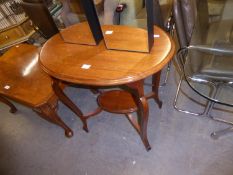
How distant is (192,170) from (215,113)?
20.1 inches

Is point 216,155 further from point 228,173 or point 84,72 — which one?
point 84,72

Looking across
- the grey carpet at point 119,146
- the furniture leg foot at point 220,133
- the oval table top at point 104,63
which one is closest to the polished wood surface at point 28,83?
the grey carpet at point 119,146

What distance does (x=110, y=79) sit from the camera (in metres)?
0.92

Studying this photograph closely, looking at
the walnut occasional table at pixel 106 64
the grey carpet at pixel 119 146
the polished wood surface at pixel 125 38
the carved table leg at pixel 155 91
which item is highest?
the polished wood surface at pixel 125 38

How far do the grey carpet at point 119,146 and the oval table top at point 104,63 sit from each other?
703 millimetres

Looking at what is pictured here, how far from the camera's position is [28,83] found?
4.97 feet

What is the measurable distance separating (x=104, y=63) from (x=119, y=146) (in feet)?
2.41

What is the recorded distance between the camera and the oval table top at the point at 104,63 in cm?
92

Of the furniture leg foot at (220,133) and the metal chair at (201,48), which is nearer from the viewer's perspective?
the metal chair at (201,48)

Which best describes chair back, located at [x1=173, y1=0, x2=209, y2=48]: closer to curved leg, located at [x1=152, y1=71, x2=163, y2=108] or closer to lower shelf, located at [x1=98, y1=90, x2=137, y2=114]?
curved leg, located at [x1=152, y1=71, x2=163, y2=108]

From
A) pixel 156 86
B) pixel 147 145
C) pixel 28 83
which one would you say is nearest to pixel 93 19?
pixel 156 86

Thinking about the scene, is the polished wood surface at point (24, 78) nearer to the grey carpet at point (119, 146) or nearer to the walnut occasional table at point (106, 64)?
the walnut occasional table at point (106, 64)

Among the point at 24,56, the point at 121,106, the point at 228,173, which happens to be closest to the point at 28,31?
the point at 24,56

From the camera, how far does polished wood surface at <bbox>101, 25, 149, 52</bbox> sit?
1.04m
